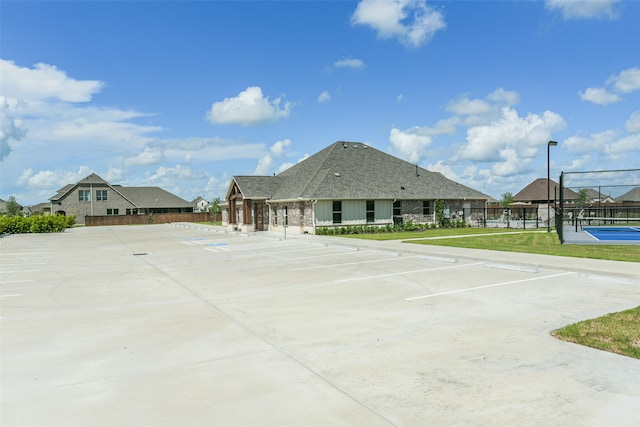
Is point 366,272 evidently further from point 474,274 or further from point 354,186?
point 354,186

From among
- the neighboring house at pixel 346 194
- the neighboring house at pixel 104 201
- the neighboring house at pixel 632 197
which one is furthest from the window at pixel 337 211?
the neighboring house at pixel 104 201

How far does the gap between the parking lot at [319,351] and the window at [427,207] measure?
79.5 ft

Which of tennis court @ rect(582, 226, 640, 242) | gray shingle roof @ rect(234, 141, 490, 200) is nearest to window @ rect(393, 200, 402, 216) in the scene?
gray shingle roof @ rect(234, 141, 490, 200)

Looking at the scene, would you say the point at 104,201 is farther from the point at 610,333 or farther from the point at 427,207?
the point at 610,333

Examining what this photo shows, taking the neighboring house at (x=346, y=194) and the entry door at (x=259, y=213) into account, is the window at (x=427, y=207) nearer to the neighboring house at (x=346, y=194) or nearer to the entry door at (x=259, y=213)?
the neighboring house at (x=346, y=194)

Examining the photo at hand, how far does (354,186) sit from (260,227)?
9931 mm

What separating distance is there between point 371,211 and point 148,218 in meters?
45.5

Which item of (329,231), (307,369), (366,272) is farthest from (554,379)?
(329,231)

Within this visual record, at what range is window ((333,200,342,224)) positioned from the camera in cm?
3278

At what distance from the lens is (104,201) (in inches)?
2849

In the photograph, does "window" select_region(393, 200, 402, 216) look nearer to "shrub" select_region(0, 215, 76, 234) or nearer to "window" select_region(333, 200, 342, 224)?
"window" select_region(333, 200, 342, 224)

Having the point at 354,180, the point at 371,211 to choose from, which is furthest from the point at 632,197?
the point at 354,180

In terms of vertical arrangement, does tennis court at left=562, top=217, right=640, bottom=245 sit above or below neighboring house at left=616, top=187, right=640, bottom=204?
below

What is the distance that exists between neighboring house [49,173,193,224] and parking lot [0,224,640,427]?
64085 millimetres
